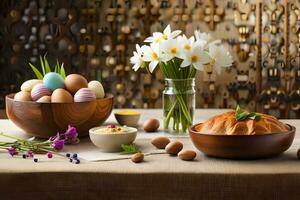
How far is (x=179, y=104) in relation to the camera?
2.12 m

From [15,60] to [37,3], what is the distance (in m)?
0.51

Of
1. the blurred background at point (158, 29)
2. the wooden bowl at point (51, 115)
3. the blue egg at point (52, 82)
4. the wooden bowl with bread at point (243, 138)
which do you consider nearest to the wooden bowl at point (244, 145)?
the wooden bowl with bread at point (243, 138)

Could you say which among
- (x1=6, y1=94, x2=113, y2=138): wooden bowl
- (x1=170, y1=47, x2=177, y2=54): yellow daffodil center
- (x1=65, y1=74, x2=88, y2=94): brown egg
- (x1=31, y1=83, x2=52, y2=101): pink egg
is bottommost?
(x1=6, y1=94, x2=113, y2=138): wooden bowl

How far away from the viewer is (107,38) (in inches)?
194

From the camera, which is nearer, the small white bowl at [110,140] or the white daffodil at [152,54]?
the small white bowl at [110,140]

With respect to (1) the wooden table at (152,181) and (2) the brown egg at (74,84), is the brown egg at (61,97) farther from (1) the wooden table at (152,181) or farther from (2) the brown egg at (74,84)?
(1) the wooden table at (152,181)

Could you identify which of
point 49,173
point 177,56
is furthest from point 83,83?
point 49,173

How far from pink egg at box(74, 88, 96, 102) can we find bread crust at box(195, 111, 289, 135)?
1.46 ft

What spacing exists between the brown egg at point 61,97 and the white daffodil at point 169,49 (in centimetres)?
35

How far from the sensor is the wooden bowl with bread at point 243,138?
1650 millimetres

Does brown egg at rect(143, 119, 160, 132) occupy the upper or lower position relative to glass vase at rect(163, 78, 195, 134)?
lower

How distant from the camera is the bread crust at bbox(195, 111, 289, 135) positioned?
5.49 ft

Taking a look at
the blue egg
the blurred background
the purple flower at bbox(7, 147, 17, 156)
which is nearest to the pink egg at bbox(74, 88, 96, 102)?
the blue egg

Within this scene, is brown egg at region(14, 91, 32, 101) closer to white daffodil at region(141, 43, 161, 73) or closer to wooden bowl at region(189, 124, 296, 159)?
white daffodil at region(141, 43, 161, 73)
